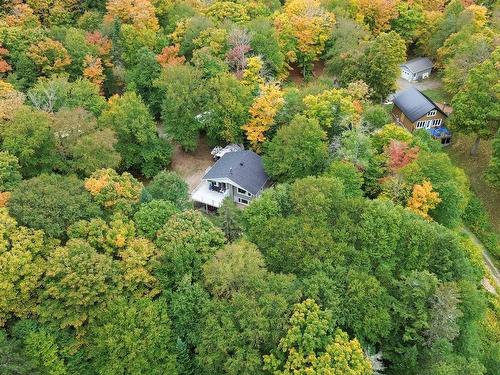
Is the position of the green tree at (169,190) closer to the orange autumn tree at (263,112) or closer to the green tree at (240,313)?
the green tree at (240,313)

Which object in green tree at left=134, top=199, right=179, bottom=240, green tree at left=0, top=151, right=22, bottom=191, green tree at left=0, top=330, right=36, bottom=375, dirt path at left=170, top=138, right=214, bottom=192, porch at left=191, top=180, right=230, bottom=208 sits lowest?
green tree at left=0, top=330, right=36, bottom=375

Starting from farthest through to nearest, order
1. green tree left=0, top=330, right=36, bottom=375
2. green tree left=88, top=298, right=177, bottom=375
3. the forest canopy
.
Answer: the forest canopy, green tree left=88, top=298, right=177, bottom=375, green tree left=0, top=330, right=36, bottom=375

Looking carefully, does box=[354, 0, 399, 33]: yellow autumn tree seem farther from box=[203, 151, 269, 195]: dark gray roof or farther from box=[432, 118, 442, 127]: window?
box=[203, 151, 269, 195]: dark gray roof

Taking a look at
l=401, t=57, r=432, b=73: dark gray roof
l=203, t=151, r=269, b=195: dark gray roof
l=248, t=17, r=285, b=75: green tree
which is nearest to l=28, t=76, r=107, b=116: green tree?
l=203, t=151, r=269, b=195: dark gray roof

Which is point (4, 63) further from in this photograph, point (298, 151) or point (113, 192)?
point (298, 151)

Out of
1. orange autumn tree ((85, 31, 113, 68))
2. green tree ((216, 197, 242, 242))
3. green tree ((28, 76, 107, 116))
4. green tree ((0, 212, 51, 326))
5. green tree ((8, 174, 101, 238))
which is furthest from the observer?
orange autumn tree ((85, 31, 113, 68))

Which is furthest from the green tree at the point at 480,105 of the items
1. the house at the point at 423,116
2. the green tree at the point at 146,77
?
the green tree at the point at 146,77

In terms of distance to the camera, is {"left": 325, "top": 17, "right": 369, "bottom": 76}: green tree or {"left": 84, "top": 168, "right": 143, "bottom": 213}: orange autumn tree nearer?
{"left": 84, "top": 168, "right": 143, "bottom": 213}: orange autumn tree

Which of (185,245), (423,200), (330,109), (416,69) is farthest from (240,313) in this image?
(416,69)
